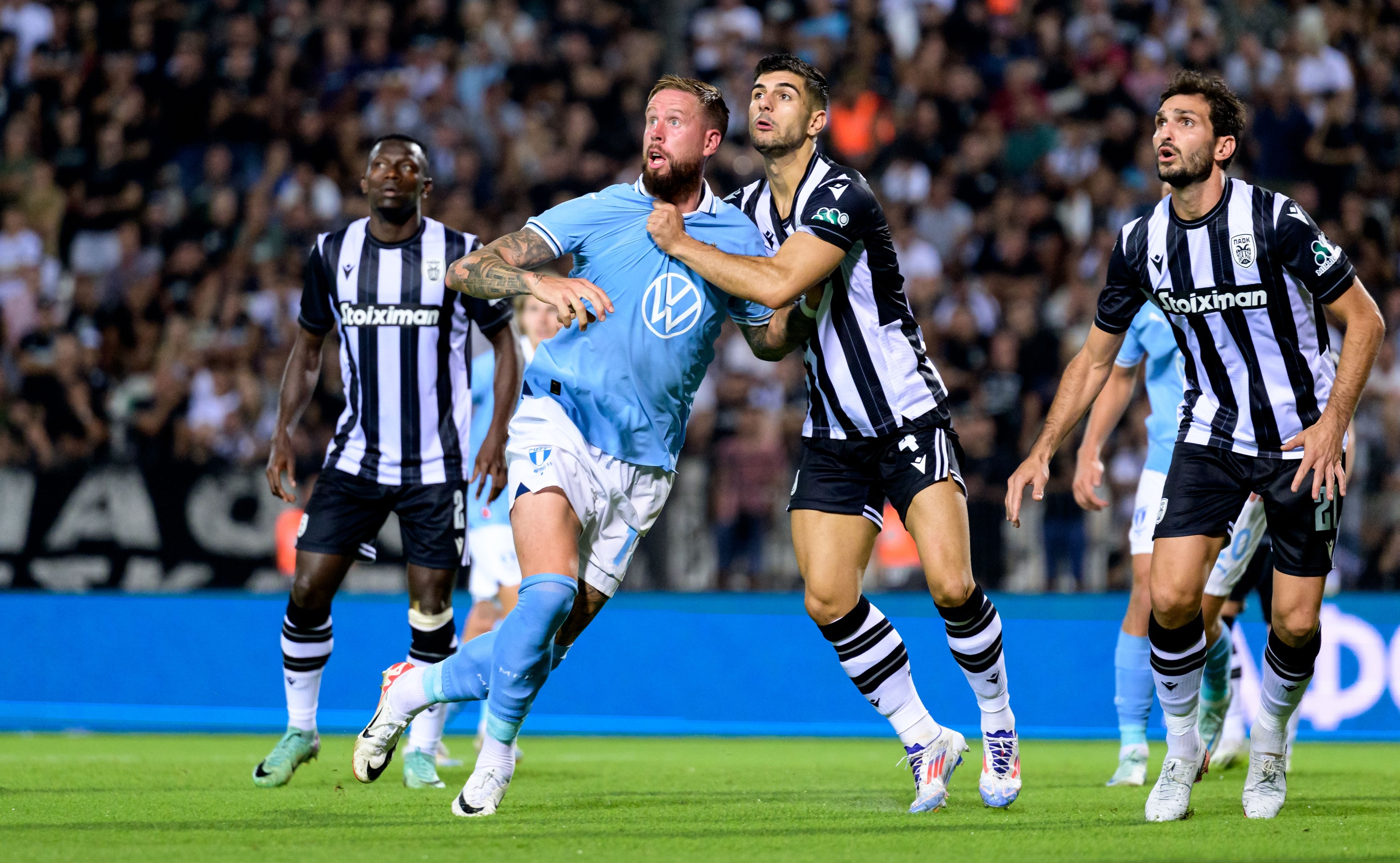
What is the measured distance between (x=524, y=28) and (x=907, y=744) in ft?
40.9

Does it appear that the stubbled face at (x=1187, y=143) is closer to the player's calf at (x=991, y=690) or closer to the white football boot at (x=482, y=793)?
the player's calf at (x=991, y=690)

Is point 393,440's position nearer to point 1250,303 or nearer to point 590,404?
point 590,404

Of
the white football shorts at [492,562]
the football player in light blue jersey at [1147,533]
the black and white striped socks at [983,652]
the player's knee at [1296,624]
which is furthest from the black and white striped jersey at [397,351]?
the player's knee at [1296,624]

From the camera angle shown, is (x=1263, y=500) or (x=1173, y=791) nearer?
(x=1173, y=791)

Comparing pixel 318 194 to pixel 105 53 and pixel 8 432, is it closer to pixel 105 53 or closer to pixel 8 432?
pixel 105 53

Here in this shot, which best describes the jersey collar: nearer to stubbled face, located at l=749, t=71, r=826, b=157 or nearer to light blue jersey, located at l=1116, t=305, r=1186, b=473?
stubbled face, located at l=749, t=71, r=826, b=157

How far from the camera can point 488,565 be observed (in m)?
8.91

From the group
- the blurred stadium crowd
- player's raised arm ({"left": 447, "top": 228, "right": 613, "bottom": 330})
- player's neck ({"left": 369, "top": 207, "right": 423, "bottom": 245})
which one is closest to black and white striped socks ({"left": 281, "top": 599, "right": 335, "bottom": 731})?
player's neck ({"left": 369, "top": 207, "right": 423, "bottom": 245})

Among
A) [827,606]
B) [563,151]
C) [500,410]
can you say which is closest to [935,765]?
[827,606]

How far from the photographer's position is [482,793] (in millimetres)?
5578

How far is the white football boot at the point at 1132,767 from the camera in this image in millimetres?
7266

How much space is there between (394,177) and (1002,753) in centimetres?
351

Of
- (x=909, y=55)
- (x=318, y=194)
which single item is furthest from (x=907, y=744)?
(x=909, y=55)

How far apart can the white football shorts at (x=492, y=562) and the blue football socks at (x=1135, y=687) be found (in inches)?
124
